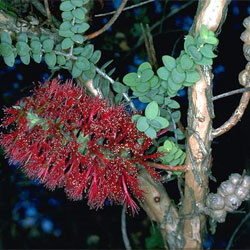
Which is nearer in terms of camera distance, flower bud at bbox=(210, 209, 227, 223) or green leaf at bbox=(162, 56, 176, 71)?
green leaf at bbox=(162, 56, 176, 71)

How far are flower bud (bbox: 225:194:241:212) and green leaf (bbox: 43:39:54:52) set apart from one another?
14.9 inches

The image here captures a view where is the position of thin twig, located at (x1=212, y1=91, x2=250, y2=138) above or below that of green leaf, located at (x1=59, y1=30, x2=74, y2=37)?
below

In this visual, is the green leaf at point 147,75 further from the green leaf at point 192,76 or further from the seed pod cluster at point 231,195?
the seed pod cluster at point 231,195

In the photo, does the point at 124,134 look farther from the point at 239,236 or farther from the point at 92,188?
the point at 239,236

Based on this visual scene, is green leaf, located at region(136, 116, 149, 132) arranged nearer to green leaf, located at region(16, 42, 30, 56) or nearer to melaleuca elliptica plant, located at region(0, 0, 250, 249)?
melaleuca elliptica plant, located at region(0, 0, 250, 249)

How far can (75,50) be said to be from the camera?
30.5 inches

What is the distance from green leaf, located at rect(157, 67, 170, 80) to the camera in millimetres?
723

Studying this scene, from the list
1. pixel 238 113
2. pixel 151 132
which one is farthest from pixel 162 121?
pixel 238 113

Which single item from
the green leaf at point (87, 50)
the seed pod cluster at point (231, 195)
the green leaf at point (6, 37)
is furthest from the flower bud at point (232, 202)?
the green leaf at point (6, 37)

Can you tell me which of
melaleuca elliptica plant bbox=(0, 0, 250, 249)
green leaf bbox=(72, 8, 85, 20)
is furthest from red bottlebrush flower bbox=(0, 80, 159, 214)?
green leaf bbox=(72, 8, 85, 20)

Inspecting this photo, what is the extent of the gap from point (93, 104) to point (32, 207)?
2.07 ft

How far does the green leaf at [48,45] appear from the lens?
76 cm

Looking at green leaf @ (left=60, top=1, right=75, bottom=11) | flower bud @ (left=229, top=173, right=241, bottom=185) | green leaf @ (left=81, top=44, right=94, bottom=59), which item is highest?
green leaf @ (left=60, top=1, right=75, bottom=11)

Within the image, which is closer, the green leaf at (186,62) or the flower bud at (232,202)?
the green leaf at (186,62)
